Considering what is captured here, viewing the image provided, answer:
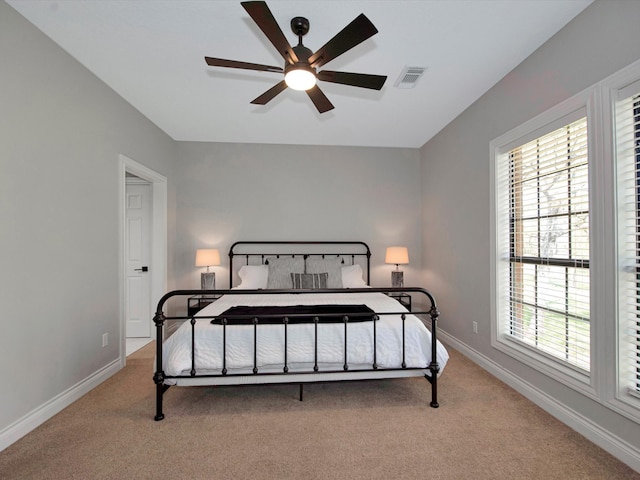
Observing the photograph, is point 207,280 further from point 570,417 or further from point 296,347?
point 570,417

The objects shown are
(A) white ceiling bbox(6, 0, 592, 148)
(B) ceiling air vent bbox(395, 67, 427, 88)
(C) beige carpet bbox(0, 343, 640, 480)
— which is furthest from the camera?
(B) ceiling air vent bbox(395, 67, 427, 88)

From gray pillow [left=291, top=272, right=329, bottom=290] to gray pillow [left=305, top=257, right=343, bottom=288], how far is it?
109mm

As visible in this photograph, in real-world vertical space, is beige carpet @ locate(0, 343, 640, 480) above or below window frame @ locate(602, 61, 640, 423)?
below

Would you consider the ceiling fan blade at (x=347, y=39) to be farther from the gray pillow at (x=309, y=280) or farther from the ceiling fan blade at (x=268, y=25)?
the gray pillow at (x=309, y=280)

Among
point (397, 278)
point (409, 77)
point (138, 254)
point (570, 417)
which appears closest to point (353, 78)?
point (409, 77)

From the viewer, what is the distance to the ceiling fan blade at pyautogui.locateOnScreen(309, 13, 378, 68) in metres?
1.48

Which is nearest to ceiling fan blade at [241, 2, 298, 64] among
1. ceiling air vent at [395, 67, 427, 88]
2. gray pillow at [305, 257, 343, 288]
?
ceiling air vent at [395, 67, 427, 88]

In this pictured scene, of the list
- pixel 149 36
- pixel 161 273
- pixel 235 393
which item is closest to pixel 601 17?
pixel 149 36

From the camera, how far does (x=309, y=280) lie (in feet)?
12.6

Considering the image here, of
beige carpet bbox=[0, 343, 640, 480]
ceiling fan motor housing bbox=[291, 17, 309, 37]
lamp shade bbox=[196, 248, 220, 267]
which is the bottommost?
beige carpet bbox=[0, 343, 640, 480]

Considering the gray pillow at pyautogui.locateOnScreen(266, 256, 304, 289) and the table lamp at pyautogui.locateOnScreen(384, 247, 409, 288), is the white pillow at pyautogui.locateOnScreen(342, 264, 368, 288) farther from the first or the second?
the gray pillow at pyautogui.locateOnScreen(266, 256, 304, 289)

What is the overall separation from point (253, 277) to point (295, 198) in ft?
4.33

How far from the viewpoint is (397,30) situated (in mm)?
2043

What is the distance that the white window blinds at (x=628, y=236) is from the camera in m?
1.66
